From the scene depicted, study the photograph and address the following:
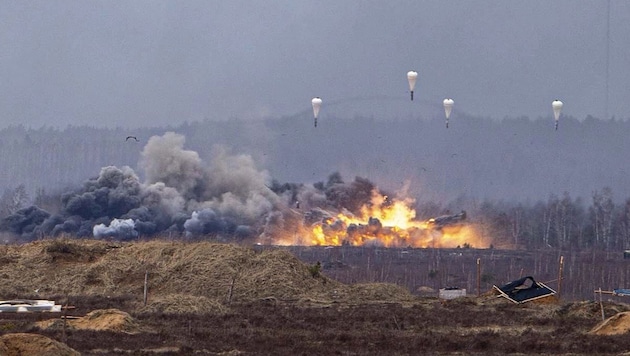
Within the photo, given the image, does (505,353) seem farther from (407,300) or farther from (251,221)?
(251,221)

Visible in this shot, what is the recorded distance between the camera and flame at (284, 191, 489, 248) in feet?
396

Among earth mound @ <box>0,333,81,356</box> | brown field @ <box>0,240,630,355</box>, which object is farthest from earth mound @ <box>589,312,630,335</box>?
earth mound @ <box>0,333,81,356</box>

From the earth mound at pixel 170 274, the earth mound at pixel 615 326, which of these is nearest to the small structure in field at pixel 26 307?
the earth mound at pixel 170 274

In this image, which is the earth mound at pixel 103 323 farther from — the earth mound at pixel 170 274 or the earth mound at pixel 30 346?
the earth mound at pixel 170 274

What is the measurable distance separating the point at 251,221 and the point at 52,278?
55.0m

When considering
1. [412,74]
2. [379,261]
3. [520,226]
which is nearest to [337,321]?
[412,74]

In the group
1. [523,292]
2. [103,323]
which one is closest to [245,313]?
[103,323]

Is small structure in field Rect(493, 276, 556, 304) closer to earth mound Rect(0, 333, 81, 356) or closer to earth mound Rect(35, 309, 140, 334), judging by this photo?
earth mound Rect(35, 309, 140, 334)

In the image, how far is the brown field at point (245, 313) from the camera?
3503 centimetres

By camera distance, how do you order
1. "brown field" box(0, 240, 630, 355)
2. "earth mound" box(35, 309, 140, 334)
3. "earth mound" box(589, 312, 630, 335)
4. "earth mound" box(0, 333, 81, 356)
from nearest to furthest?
"earth mound" box(0, 333, 81, 356), "brown field" box(0, 240, 630, 355), "earth mound" box(35, 309, 140, 334), "earth mound" box(589, 312, 630, 335)

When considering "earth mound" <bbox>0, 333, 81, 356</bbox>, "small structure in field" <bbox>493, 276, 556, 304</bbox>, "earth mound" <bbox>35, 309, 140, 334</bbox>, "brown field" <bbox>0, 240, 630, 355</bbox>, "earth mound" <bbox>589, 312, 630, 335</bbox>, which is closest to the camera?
"earth mound" <bbox>0, 333, 81, 356</bbox>

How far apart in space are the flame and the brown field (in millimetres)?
31305

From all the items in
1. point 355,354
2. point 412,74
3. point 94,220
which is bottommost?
point 355,354

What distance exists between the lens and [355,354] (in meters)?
33.0
